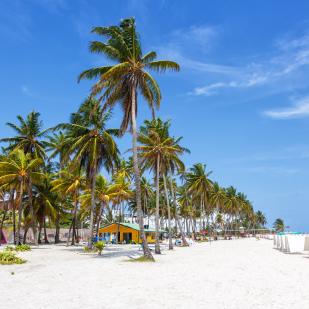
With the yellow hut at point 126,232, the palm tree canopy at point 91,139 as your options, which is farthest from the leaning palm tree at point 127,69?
the yellow hut at point 126,232

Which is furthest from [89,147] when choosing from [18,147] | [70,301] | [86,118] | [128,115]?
[70,301]

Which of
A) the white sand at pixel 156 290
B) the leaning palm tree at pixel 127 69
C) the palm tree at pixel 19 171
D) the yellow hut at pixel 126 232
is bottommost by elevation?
the white sand at pixel 156 290

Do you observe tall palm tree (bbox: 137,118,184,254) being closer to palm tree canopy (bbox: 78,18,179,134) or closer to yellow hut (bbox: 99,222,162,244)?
palm tree canopy (bbox: 78,18,179,134)

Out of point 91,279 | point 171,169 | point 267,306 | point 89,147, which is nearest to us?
point 267,306

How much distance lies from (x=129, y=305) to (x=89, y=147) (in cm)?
2365

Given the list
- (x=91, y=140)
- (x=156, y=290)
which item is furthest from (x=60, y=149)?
(x=156, y=290)

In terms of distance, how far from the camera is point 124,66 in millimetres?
23250

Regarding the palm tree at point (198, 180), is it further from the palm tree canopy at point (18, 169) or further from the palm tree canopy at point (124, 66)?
the palm tree canopy at point (124, 66)

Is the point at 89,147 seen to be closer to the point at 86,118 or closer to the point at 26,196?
the point at 86,118

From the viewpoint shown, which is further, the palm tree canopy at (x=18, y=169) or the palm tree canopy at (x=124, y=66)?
the palm tree canopy at (x=18, y=169)

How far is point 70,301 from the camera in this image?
9.67 meters

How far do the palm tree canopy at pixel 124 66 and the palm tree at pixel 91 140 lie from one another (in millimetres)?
6650

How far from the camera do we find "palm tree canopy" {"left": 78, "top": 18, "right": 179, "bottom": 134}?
2377cm

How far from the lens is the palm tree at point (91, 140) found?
31.4m
